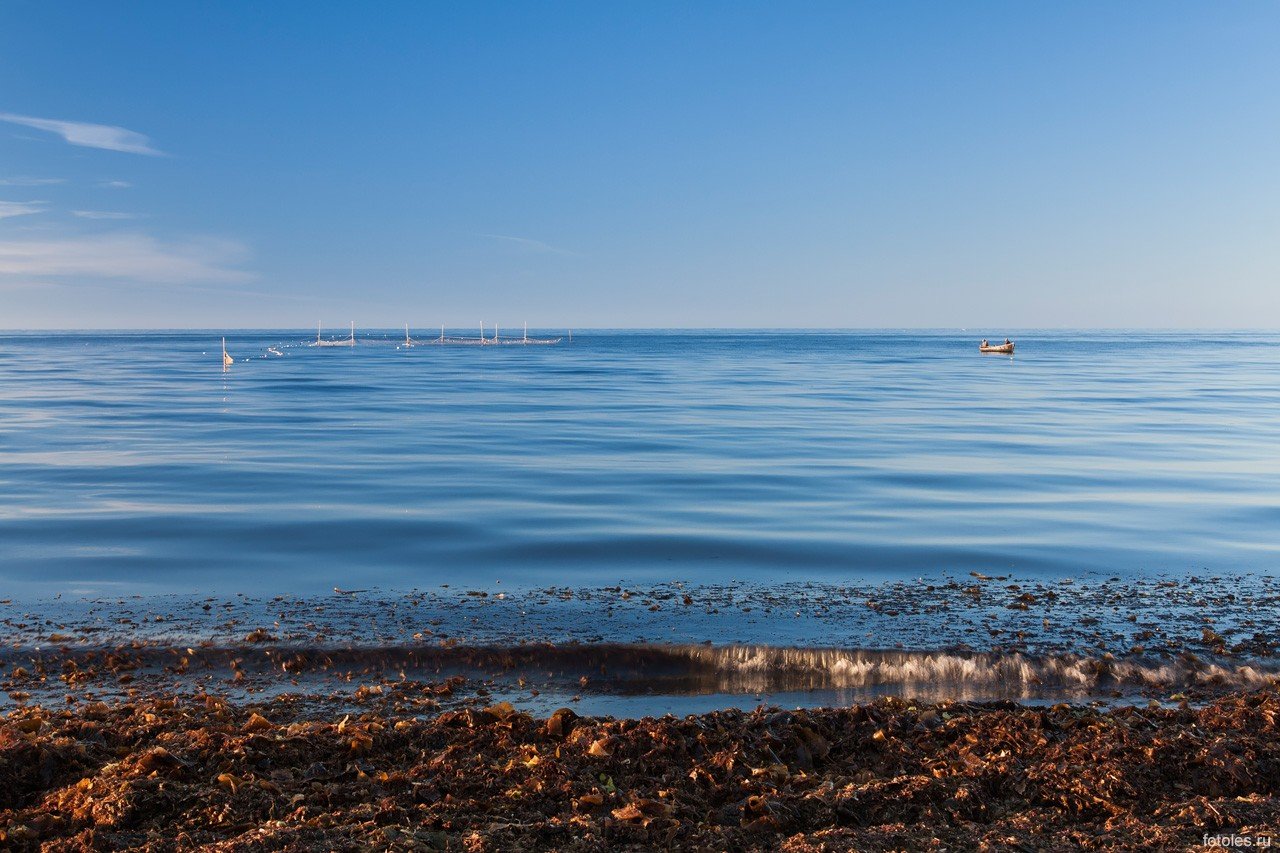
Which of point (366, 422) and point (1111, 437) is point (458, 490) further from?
point (1111, 437)

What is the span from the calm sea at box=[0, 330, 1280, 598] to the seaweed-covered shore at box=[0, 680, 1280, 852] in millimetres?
5496

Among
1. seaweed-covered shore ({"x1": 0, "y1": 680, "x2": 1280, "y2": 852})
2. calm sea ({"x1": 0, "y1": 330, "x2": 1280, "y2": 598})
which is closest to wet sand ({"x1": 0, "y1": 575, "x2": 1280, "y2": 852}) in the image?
seaweed-covered shore ({"x1": 0, "y1": 680, "x2": 1280, "y2": 852})

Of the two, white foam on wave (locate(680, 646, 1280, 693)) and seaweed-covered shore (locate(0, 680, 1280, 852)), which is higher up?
seaweed-covered shore (locate(0, 680, 1280, 852))

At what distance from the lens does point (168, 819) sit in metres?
A: 4.96

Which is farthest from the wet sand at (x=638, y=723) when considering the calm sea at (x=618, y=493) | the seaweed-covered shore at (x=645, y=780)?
the calm sea at (x=618, y=493)

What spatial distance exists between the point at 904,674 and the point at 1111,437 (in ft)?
75.6

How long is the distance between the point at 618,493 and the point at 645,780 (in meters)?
12.9

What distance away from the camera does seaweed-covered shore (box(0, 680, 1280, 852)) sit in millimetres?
4816

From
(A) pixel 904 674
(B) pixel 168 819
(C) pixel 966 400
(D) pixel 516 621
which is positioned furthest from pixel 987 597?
(C) pixel 966 400

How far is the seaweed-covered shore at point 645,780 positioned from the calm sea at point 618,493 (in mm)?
5496
